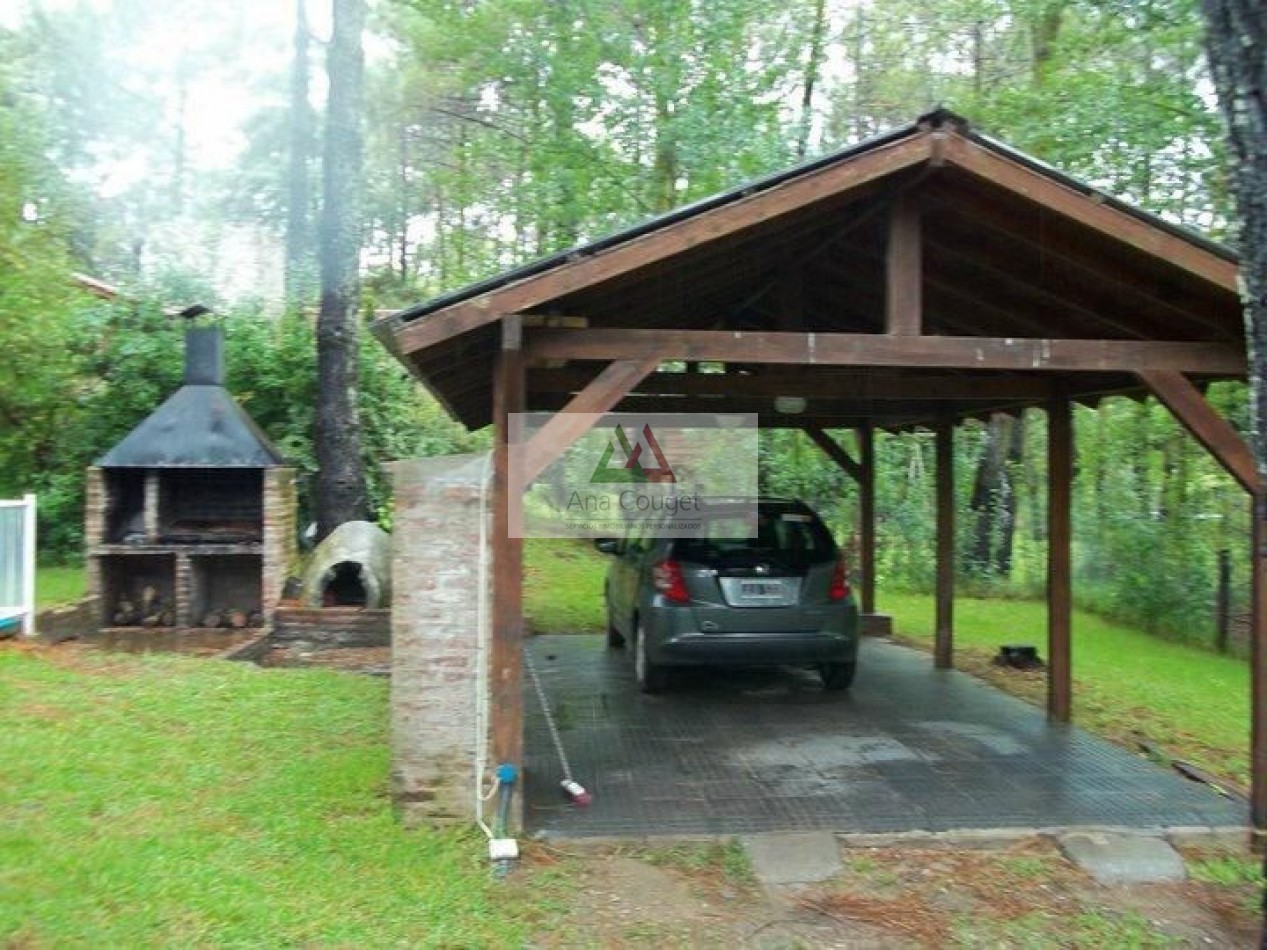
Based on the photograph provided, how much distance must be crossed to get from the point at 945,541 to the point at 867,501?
1.71m

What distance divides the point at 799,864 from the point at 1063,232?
367cm

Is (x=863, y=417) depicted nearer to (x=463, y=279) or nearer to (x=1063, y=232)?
(x=1063, y=232)

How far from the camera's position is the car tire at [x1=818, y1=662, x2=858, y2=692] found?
8.80 m

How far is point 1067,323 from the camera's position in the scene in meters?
7.33

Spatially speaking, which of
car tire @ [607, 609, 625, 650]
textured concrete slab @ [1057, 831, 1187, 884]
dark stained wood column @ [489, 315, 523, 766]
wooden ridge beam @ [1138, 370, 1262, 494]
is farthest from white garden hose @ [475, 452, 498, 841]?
car tire @ [607, 609, 625, 650]

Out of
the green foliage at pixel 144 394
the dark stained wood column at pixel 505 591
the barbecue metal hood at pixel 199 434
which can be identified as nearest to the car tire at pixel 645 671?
the dark stained wood column at pixel 505 591

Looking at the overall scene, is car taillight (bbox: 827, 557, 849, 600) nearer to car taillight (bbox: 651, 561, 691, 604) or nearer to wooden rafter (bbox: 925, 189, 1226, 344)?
car taillight (bbox: 651, 561, 691, 604)

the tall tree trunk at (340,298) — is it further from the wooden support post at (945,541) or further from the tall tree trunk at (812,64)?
the wooden support post at (945,541)

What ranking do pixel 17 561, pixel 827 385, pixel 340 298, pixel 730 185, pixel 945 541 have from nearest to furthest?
pixel 827 385 < pixel 945 541 < pixel 17 561 < pixel 340 298 < pixel 730 185

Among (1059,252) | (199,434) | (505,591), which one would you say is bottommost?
(505,591)

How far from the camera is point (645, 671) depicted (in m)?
8.72

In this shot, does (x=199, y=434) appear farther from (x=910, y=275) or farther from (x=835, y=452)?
(x=910, y=275)

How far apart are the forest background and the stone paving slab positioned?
5506 millimetres

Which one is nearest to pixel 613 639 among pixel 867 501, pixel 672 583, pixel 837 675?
pixel 837 675
